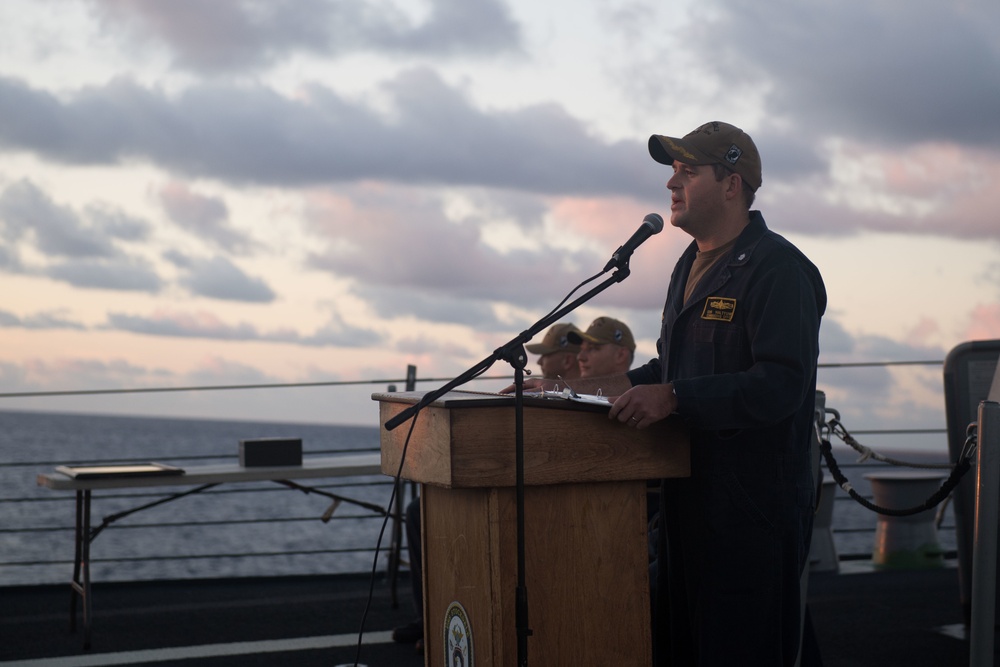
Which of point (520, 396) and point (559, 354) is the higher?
point (559, 354)

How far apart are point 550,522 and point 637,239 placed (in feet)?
2.00

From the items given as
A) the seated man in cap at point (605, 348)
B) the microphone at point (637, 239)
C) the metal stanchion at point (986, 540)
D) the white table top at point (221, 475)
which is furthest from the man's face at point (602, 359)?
the microphone at point (637, 239)

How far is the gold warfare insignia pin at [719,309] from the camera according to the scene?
253 cm

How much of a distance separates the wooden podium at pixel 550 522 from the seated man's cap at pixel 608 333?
2.53 meters

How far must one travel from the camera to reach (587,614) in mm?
2309

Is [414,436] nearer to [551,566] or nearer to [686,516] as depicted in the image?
[551,566]

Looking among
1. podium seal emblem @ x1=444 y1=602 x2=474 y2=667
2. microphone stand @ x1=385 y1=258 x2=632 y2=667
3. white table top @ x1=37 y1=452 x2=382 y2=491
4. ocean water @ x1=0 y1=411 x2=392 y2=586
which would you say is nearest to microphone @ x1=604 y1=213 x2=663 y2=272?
microphone stand @ x1=385 y1=258 x2=632 y2=667

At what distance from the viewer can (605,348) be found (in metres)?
4.93

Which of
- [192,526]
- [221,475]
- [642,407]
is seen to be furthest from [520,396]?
[192,526]

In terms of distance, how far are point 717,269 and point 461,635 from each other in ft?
3.22

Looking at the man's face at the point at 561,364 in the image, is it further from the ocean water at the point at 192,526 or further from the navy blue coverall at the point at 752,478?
the ocean water at the point at 192,526

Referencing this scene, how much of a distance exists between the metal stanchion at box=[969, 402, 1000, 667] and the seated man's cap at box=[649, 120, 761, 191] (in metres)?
0.96

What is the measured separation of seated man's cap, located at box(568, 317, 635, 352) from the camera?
4.94 m

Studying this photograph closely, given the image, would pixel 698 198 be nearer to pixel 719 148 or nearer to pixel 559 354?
pixel 719 148
